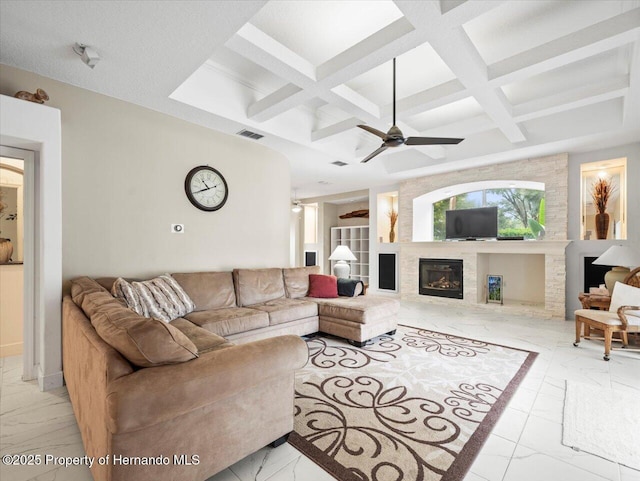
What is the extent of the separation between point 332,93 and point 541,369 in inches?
135

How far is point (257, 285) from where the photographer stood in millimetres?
4148

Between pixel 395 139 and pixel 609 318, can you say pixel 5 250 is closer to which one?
pixel 395 139

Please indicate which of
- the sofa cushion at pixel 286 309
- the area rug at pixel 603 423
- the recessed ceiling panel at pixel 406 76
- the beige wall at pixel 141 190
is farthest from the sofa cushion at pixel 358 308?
the recessed ceiling panel at pixel 406 76

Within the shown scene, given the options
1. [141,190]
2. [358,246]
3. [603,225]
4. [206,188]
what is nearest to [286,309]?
[206,188]

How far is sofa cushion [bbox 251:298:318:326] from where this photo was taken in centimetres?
358

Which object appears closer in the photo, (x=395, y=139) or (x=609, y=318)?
(x=395, y=139)

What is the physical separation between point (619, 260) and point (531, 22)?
3066 mm

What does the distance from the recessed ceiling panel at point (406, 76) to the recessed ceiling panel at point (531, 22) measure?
1.34 feet

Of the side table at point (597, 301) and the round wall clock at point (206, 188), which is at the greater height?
the round wall clock at point (206, 188)

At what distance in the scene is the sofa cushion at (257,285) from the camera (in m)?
3.97

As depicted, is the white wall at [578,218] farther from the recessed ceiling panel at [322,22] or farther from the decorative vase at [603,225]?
the recessed ceiling panel at [322,22]

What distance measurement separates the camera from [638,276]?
3.88m

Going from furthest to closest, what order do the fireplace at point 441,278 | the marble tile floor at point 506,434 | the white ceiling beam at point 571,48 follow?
the fireplace at point 441,278, the white ceiling beam at point 571,48, the marble tile floor at point 506,434

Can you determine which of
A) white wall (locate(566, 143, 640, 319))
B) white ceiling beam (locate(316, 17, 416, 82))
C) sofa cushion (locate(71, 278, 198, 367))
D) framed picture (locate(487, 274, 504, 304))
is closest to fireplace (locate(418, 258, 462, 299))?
framed picture (locate(487, 274, 504, 304))
